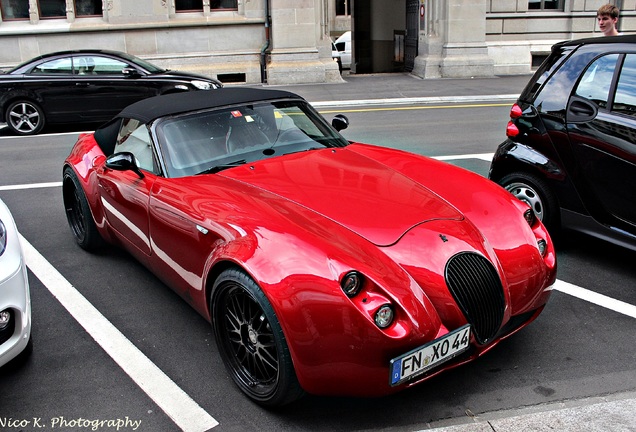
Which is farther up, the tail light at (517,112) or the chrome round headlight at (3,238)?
the tail light at (517,112)

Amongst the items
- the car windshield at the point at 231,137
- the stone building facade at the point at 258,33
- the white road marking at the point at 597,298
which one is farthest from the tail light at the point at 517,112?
the stone building facade at the point at 258,33

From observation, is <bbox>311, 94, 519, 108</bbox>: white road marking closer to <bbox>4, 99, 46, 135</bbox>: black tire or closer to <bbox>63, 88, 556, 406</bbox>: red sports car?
<bbox>4, 99, 46, 135</bbox>: black tire

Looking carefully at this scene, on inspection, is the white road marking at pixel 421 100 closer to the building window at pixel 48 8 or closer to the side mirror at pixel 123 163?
the building window at pixel 48 8

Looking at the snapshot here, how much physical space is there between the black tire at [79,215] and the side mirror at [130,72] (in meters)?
7.55

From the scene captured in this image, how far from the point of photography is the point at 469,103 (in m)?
15.2

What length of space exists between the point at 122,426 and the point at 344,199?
66.5 inches

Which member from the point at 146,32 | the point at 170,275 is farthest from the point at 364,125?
the point at 146,32

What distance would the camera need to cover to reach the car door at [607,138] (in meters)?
4.62

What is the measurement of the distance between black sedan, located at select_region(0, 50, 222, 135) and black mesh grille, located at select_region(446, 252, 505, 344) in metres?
10.6

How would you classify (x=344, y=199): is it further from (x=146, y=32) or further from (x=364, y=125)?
(x=146, y=32)

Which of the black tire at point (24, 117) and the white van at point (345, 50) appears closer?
the black tire at point (24, 117)

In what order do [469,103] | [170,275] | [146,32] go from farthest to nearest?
[146,32] → [469,103] → [170,275]

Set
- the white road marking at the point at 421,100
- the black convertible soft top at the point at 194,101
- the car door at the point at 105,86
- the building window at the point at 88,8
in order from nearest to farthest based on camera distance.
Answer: the black convertible soft top at the point at 194,101, the car door at the point at 105,86, the white road marking at the point at 421,100, the building window at the point at 88,8

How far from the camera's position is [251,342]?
10.9ft
